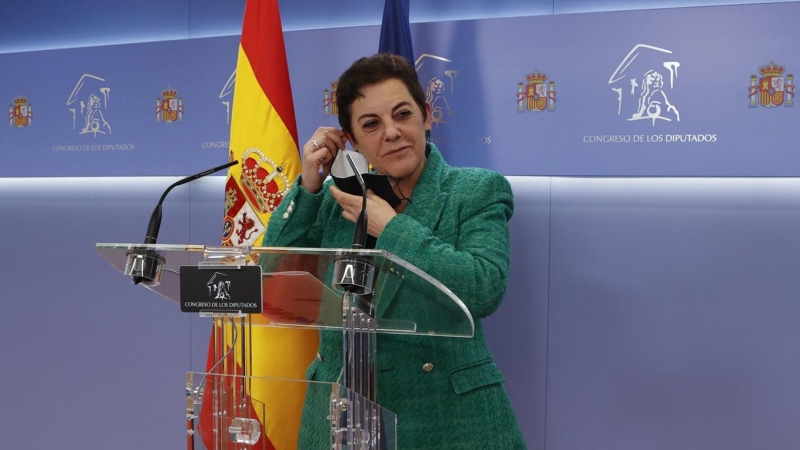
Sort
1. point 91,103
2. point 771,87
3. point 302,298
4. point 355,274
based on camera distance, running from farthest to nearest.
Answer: point 91,103 < point 771,87 < point 302,298 < point 355,274

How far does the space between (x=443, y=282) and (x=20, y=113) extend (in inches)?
112

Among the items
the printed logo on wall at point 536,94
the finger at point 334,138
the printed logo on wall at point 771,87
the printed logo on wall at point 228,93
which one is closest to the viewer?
the finger at point 334,138

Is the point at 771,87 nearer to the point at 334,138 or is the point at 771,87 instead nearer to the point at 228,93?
the point at 334,138

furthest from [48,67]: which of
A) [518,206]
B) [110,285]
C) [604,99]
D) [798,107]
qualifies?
[798,107]

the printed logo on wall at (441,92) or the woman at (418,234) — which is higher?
the printed logo on wall at (441,92)

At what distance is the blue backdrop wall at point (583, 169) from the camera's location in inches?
110

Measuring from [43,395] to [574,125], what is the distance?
2781mm

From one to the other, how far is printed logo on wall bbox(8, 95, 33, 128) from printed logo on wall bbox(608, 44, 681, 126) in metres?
2.50

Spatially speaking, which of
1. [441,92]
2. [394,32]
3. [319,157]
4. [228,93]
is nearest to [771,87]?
[441,92]

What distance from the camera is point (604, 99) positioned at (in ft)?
9.50

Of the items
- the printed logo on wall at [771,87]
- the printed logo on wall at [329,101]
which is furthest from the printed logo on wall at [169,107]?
the printed logo on wall at [771,87]

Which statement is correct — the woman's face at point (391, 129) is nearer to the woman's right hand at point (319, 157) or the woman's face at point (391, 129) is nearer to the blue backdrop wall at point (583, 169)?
the woman's right hand at point (319, 157)

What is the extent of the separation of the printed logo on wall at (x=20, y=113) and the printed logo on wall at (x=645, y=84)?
98.6 inches

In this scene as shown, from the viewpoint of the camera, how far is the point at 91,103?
359 cm
